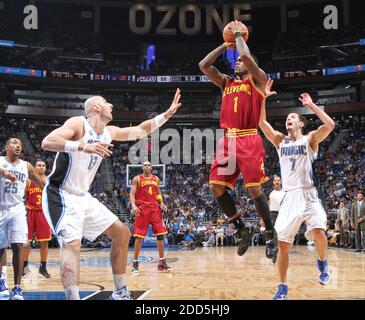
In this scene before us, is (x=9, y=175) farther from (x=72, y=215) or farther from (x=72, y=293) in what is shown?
(x=72, y=293)

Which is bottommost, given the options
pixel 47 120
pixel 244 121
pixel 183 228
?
pixel 183 228

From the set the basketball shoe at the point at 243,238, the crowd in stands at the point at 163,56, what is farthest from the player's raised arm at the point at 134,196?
the crowd in stands at the point at 163,56

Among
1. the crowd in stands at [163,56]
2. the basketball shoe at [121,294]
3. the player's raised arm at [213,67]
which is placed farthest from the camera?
the crowd in stands at [163,56]

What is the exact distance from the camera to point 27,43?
30891 millimetres

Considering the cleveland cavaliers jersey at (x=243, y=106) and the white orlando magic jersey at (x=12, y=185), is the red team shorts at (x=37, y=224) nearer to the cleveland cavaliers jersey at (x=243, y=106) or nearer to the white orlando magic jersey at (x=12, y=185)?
the white orlando magic jersey at (x=12, y=185)

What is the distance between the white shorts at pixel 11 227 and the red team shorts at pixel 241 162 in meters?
2.56

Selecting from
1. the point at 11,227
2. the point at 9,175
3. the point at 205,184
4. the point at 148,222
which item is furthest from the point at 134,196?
the point at 205,184

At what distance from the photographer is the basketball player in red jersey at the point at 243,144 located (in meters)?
5.38

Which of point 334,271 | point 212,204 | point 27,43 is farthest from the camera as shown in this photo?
point 27,43

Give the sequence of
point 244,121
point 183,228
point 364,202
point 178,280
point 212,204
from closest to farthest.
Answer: point 244,121 → point 178,280 → point 364,202 → point 183,228 → point 212,204

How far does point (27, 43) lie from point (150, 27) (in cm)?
808

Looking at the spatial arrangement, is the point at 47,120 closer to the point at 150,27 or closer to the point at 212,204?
the point at 150,27

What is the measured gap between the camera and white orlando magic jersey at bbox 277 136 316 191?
239 inches
